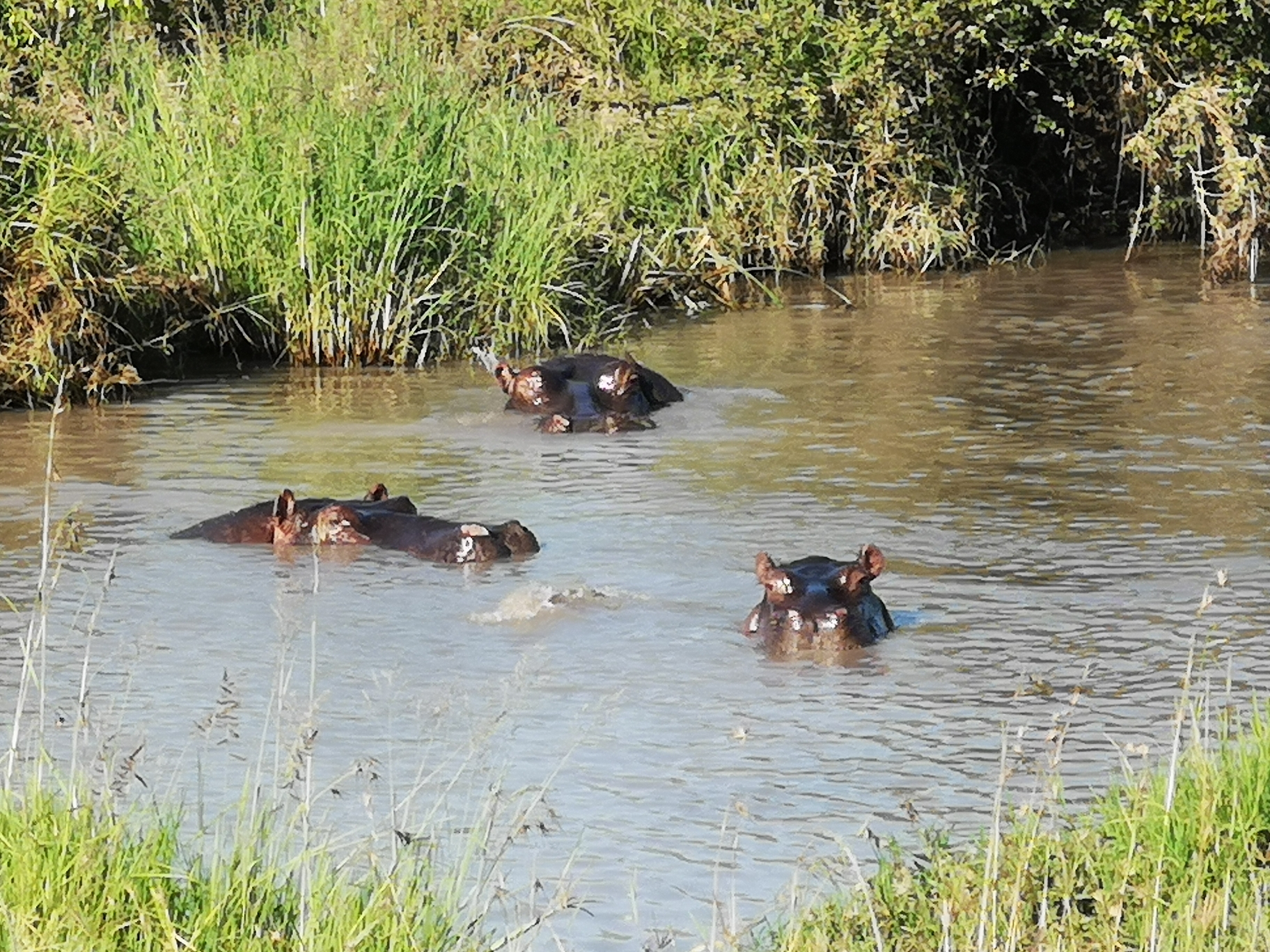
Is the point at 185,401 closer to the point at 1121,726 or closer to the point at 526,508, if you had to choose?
the point at 526,508

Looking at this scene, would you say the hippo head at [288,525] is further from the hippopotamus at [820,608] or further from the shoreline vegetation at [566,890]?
the shoreline vegetation at [566,890]

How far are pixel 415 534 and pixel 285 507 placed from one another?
475mm

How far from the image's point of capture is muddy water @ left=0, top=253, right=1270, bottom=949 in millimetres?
5113

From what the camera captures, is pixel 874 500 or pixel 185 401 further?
pixel 185 401

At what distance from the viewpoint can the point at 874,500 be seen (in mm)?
8602

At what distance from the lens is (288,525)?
7.93m

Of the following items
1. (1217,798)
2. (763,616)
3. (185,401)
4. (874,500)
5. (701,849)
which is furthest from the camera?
(185,401)

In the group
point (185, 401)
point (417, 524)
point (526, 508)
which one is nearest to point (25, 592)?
point (417, 524)

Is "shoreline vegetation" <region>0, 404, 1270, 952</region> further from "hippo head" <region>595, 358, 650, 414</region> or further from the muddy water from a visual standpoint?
"hippo head" <region>595, 358, 650, 414</region>

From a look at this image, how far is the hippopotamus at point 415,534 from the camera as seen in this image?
7.66 m

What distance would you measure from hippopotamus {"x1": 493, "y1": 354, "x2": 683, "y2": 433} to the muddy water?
0.38 feet

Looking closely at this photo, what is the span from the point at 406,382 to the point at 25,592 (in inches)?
177

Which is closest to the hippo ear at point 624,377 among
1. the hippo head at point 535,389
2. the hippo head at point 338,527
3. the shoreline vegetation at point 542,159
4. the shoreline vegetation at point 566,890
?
the hippo head at point 535,389

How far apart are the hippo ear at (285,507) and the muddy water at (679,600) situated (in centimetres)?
27
